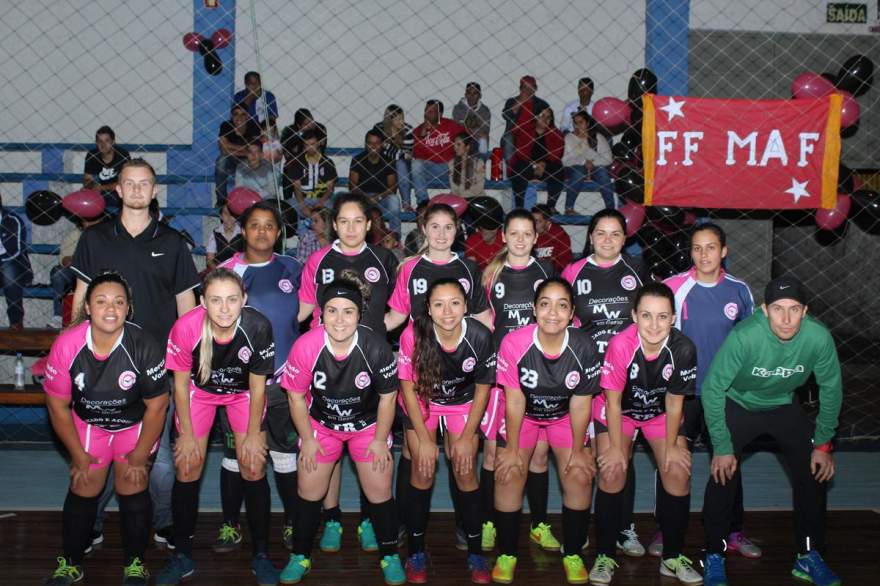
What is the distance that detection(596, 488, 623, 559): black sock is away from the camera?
12.8 ft

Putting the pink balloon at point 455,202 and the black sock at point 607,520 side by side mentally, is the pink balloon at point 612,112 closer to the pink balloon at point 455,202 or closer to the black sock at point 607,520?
the pink balloon at point 455,202

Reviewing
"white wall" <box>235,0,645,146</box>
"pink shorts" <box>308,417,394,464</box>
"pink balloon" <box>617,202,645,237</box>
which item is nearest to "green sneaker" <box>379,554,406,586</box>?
"pink shorts" <box>308,417,394,464</box>

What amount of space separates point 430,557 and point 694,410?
52.9 inches

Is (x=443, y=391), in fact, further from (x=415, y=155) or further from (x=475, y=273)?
(x=415, y=155)

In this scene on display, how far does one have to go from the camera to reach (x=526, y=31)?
990 centimetres

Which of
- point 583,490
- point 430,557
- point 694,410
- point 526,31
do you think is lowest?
point 430,557

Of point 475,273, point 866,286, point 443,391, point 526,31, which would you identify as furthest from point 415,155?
point 866,286

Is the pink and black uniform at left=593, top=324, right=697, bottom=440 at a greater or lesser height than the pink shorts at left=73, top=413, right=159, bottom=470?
greater

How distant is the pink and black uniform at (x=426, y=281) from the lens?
4.43 meters

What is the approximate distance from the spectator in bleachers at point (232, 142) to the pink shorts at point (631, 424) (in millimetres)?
4903

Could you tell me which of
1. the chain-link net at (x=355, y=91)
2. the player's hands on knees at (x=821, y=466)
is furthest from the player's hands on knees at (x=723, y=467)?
the chain-link net at (x=355, y=91)

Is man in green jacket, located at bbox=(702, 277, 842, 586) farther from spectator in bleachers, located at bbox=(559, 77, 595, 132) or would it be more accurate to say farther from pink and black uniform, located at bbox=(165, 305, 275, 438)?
spectator in bleachers, located at bbox=(559, 77, 595, 132)

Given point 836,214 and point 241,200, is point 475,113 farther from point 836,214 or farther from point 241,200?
point 836,214

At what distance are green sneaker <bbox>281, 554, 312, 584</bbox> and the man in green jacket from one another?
165 cm
